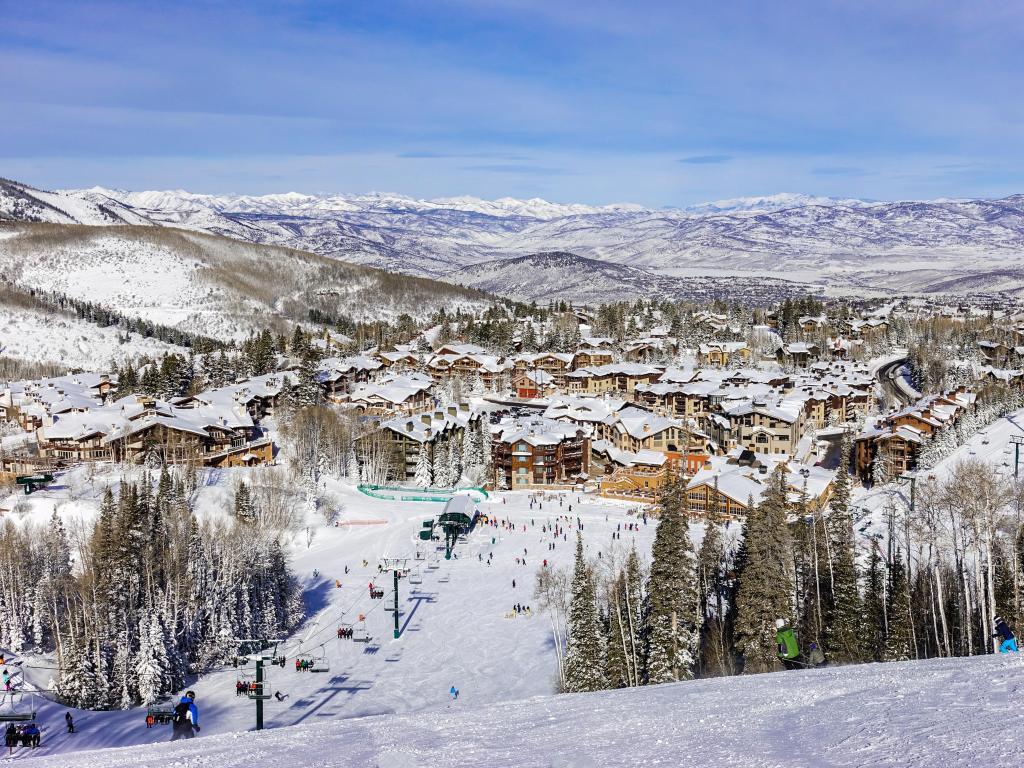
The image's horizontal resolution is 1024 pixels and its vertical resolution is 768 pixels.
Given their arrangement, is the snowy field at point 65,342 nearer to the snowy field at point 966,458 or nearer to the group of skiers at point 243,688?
the snowy field at point 966,458

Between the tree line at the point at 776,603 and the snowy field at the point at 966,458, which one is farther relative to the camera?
the snowy field at the point at 966,458

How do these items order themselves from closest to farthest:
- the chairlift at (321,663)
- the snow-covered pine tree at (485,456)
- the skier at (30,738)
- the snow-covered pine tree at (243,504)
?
the skier at (30,738)
the chairlift at (321,663)
the snow-covered pine tree at (243,504)
the snow-covered pine tree at (485,456)

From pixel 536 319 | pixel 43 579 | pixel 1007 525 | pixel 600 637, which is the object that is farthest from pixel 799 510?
pixel 536 319

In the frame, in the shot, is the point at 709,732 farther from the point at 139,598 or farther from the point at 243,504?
the point at 243,504

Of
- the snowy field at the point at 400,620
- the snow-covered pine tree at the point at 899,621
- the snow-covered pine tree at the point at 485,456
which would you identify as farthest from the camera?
the snow-covered pine tree at the point at 485,456

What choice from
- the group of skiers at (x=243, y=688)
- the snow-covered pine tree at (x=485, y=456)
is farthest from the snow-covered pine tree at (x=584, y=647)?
the snow-covered pine tree at (x=485, y=456)

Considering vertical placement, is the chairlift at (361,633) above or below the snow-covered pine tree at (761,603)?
below
